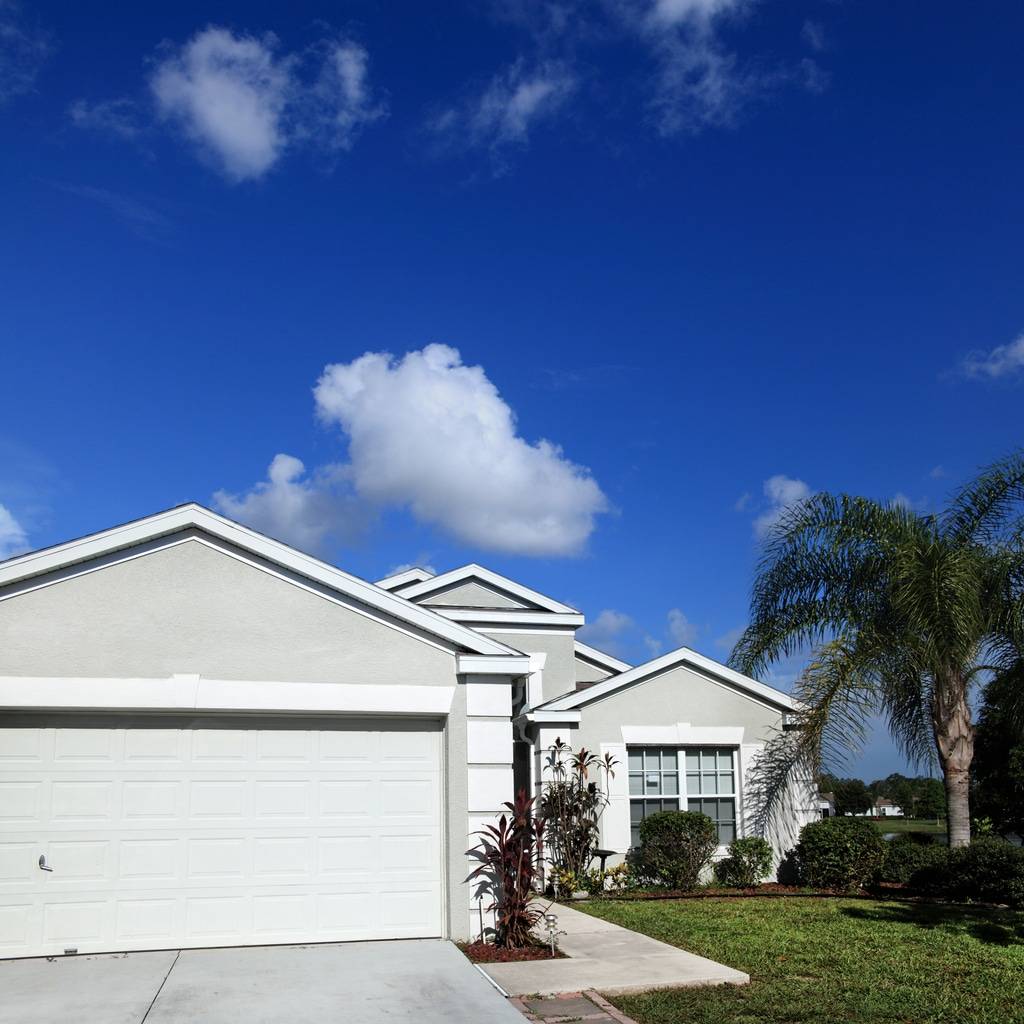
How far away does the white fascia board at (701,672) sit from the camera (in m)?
18.3

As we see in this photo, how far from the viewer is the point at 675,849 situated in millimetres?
17297

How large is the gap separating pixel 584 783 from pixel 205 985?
9657 millimetres

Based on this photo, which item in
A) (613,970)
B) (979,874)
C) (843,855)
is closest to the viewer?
(613,970)

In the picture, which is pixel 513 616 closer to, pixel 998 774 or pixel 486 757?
pixel 486 757

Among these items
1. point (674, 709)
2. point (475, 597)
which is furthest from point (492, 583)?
point (674, 709)

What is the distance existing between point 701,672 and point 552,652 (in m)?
3.34

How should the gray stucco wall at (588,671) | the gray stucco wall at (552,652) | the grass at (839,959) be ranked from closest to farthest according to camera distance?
the grass at (839,959), the gray stucco wall at (552,652), the gray stucco wall at (588,671)

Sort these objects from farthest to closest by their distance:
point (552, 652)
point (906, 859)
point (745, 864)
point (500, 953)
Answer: point (552, 652) < point (745, 864) < point (906, 859) < point (500, 953)

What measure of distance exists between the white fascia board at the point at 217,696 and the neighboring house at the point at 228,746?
0.02 meters

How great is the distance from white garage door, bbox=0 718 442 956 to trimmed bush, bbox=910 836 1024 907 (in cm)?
868

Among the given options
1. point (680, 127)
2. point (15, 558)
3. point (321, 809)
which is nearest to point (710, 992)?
point (321, 809)

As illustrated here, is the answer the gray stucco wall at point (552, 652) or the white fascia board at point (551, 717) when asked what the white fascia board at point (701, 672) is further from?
the gray stucco wall at point (552, 652)

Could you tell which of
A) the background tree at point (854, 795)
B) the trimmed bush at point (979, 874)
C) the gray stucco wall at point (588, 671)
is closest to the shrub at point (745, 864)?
the trimmed bush at point (979, 874)

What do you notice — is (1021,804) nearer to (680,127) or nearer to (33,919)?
(680,127)
